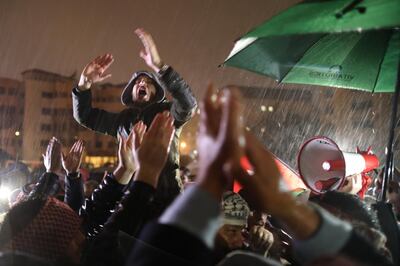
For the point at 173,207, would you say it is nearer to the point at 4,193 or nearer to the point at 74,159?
the point at 74,159

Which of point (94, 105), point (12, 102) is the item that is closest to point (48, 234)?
point (94, 105)

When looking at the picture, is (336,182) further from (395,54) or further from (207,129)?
(207,129)

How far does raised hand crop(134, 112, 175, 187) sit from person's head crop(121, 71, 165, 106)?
2207mm

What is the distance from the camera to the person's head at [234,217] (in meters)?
3.21

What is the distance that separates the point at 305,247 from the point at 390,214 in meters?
1.43

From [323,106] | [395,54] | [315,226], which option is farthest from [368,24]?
[323,106]

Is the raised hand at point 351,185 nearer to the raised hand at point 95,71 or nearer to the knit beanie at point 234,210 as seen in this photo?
the knit beanie at point 234,210

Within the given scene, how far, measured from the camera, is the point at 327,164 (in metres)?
3.22

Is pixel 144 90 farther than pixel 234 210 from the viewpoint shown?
Yes

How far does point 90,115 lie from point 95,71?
489mm

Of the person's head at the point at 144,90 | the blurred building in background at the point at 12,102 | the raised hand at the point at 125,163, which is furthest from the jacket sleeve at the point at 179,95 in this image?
the blurred building in background at the point at 12,102

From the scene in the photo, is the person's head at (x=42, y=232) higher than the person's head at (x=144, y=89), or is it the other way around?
the person's head at (x=144, y=89)

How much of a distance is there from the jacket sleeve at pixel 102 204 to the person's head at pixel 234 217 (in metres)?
0.92

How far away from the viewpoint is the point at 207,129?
1.40m
